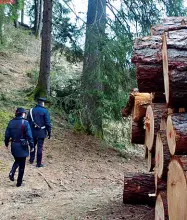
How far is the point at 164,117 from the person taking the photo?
16.5ft

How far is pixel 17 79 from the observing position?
53.2 feet

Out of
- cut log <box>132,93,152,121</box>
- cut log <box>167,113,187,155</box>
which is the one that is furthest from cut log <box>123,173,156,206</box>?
cut log <box>167,113,187,155</box>

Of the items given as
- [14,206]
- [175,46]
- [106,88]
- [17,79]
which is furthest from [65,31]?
[175,46]

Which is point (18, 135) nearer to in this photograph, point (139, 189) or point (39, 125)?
point (39, 125)

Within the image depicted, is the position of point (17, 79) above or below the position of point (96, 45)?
below

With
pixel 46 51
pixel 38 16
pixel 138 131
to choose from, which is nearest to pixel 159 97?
pixel 138 131

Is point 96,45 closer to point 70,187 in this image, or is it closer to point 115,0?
point 115,0

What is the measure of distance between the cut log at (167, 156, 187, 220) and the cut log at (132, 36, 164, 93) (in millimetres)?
1430

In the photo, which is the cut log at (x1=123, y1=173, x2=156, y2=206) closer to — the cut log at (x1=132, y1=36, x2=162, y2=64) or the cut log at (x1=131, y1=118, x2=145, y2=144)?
the cut log at (x1=131, y1=118, x2=145, y2=144)

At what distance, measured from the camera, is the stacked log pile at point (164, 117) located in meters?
3.79

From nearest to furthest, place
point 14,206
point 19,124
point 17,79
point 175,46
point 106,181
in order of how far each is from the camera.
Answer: point 175,46
point 14,206
point 19,124
point 106,181
point 17,79

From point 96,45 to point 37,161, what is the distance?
4347mm

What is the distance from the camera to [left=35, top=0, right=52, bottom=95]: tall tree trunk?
504 inches

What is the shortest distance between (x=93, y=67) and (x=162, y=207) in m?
7.91
